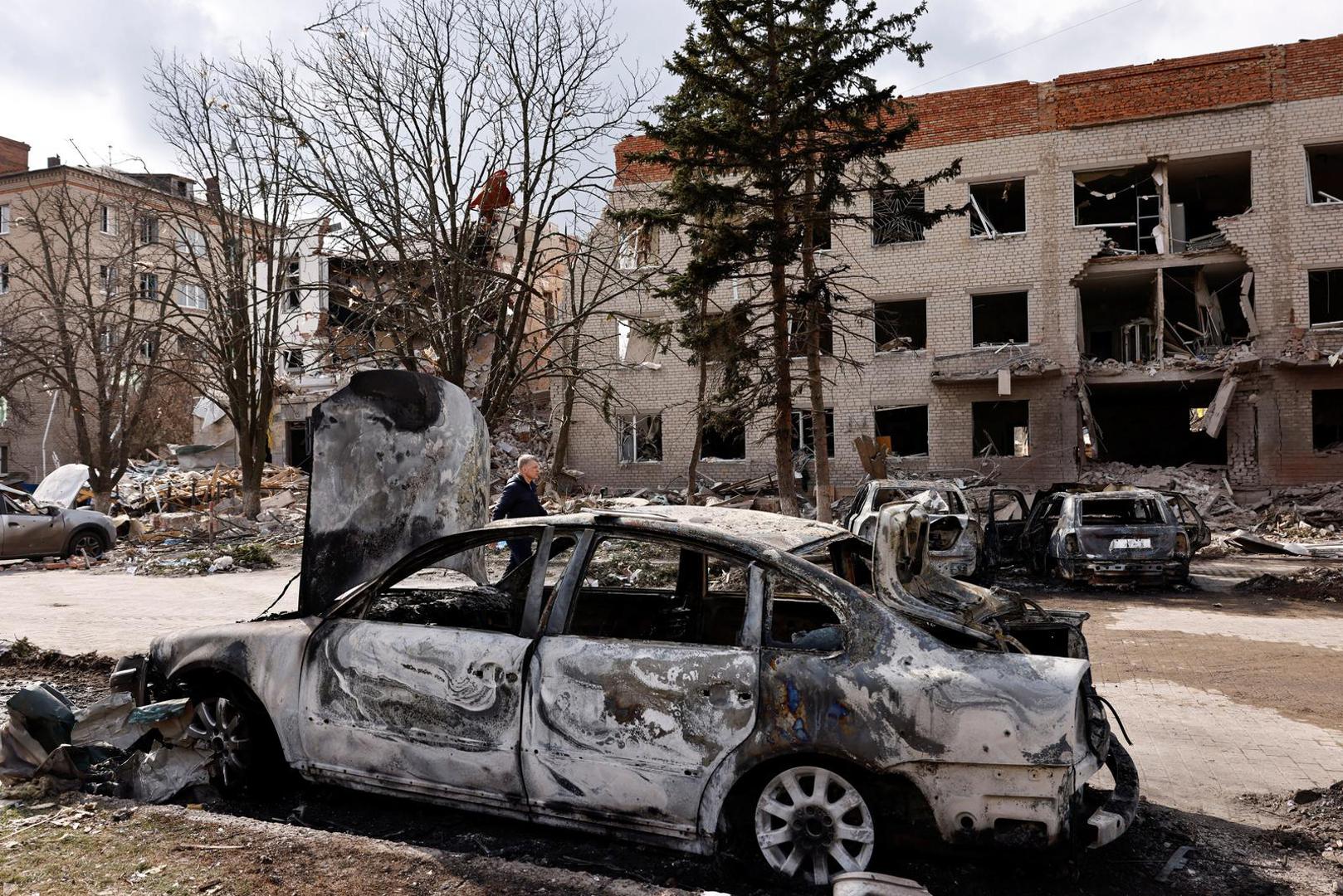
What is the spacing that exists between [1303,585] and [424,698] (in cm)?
1335

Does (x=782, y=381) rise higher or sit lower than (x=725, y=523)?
higher

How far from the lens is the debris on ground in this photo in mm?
12508

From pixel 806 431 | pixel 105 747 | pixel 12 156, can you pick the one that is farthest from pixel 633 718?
pixel 12 156

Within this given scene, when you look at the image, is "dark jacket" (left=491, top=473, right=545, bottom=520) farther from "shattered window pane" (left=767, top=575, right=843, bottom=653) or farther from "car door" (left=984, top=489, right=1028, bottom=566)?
"car door" (left=984, top=489, right=1028, bottom=566)

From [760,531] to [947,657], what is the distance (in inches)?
39.7

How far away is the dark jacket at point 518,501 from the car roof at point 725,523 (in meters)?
4.41

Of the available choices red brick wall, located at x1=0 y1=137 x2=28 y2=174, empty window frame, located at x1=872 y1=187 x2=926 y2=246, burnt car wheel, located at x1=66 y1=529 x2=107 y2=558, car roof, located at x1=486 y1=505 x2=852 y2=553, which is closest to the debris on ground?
car roof, located at x1=486 y1=505 x2=852 y2=553

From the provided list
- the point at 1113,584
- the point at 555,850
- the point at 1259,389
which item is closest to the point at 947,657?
the point at 555,850

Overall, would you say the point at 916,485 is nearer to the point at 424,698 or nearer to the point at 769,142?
the point at 769,142

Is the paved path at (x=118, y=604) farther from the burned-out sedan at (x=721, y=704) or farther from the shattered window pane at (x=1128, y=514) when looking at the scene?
the shattered window pane at (x=1128, y=514)

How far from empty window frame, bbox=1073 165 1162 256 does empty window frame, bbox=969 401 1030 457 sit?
5.00 m

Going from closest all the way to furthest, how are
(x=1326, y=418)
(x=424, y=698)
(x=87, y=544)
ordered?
(x=424, y=698), (x=87, y=544), (x=1326, y=418)

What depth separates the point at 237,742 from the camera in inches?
177

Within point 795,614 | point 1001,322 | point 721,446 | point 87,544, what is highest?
point 1001,322
